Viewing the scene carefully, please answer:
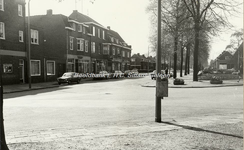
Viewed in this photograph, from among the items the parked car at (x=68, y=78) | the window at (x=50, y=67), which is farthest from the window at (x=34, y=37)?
the parked car at (x=68, y=78)

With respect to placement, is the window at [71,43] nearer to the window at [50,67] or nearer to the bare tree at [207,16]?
the window at [50,67]

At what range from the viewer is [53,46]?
113 ft

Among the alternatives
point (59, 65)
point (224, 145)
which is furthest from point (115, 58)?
point (224, 145)

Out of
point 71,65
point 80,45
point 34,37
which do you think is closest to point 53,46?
point 71,65

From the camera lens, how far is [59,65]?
3312 centimetres

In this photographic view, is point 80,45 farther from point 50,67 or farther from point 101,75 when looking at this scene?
point 50,67

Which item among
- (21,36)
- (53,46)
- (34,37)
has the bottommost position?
(53,46)

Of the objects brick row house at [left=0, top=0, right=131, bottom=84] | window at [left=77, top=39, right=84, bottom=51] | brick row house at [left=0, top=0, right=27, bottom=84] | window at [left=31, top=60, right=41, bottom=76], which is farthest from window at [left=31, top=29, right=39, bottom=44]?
window at [left=77, top=39, right=84, bottom=51]

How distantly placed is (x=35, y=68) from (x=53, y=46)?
7419 mm

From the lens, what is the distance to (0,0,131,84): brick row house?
2330cm

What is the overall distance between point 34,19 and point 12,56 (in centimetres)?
1549

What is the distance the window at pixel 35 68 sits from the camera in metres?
27.4

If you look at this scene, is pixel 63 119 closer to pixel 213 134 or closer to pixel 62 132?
pixel 62 132

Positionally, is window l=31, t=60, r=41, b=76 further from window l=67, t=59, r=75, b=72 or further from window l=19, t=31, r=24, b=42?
window l=67, t=59, r=75, b=72
